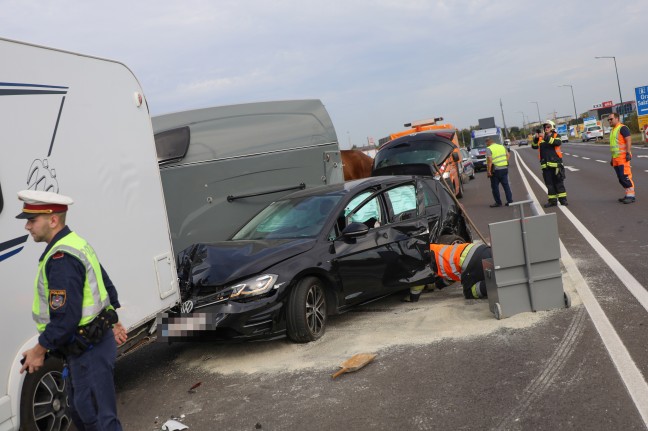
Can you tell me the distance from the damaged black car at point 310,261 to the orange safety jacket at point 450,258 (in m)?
0.14

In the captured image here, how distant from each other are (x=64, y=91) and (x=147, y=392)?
2.60 m

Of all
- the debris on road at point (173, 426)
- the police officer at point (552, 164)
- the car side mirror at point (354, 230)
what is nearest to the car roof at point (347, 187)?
the car side mirror at point (354, 230)

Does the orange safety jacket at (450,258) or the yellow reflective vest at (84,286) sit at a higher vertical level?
the yellow reflective vest at (84,286)

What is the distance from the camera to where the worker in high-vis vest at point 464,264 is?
7064 millimetres

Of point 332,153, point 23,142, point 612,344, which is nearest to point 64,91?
point 23,142

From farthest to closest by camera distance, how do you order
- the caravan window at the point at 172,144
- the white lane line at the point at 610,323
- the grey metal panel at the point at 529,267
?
the caravan window at the point at 172,144 < the grey metal panel at the point at 529,267 < the white lane line at the point at 610,323

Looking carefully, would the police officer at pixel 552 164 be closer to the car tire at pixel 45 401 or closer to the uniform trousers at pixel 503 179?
the uniform trousers at pixel 503 179

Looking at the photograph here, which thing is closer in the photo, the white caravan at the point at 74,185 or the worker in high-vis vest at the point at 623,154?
the white caravan at the point at 74,185

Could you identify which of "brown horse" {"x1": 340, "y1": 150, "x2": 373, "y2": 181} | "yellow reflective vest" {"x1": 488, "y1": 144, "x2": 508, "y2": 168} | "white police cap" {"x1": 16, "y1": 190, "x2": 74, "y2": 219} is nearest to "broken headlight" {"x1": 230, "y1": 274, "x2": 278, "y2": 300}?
"white police cap" {"x1": 16, "y1": 190, "x2": 74, "y2": 219}

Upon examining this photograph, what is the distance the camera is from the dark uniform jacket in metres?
3.32

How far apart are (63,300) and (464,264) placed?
4.92 m

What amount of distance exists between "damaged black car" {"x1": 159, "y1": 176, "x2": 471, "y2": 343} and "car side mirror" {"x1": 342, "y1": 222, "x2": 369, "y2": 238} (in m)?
0.01

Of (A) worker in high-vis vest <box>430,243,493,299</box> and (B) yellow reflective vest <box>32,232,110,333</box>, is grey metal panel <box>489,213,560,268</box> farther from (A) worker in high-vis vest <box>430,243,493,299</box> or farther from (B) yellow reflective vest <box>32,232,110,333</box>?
(B) yellow reflective vest <box>32,232,110,333</box>

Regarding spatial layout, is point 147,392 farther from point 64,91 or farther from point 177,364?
point 64,91
